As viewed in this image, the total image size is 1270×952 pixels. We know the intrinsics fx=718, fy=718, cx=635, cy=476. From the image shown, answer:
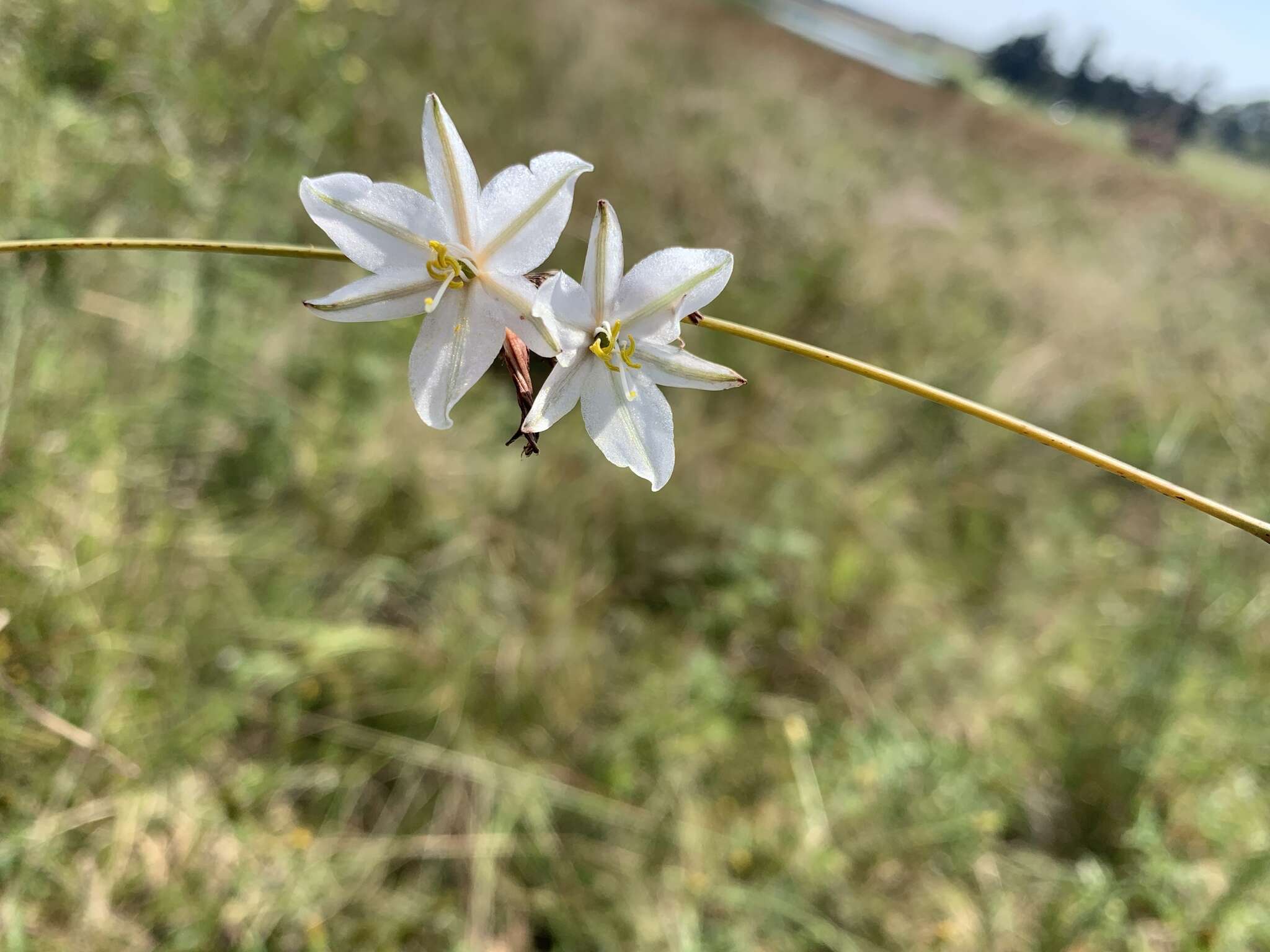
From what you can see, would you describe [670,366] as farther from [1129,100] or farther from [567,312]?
[1129,100]

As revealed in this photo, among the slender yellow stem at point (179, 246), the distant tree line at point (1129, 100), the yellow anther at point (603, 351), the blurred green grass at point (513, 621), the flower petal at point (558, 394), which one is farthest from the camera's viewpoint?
the distant tree line at point (1129, 100)

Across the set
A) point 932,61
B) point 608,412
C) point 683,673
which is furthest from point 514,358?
point 932,61

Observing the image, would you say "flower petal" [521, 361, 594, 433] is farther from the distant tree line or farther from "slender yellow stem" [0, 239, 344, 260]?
the distant tree line

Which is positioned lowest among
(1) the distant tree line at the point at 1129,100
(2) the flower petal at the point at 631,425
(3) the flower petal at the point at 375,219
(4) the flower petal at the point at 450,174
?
(2) the flower petal at the point at 631,425

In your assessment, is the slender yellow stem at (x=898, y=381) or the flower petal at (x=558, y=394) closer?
the slender yellow stem at (x=898, y=381)

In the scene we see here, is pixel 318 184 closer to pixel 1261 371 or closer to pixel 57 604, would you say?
pixel 57 604

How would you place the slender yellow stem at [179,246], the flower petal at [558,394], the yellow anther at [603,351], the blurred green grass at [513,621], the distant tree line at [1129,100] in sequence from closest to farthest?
→ 1. the slender yellow stem at [179,246]
2. the flower petal at [558,394]
3. the yellow anther at [603,351]
4. the blurred green grass at [513,621]
5. the distant tree line at [1129,100]

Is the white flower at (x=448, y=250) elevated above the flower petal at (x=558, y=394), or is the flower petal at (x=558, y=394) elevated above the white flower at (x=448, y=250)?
the white flower at (x=448, y=250)

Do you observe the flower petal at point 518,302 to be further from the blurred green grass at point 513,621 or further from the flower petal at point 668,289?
the blurred green grass at point 513,621

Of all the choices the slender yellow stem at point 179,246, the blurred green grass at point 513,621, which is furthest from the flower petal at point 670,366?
the blurred green grass at point 513,621
